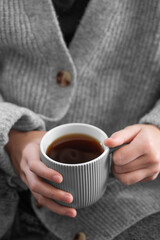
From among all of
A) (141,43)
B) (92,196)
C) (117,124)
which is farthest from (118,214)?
(141,43)

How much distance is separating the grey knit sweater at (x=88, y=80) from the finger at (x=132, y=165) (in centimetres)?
10

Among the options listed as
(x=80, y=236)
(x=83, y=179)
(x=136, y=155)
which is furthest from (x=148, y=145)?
(x=80, y=236)

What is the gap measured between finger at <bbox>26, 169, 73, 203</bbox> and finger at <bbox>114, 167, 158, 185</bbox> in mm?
109

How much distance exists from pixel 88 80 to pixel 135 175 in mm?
289

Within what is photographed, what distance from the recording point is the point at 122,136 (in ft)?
1.63

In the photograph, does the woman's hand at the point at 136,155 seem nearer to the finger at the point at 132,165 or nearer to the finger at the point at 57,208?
the finger at the point at 132,165

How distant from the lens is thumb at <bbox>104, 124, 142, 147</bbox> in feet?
1.51

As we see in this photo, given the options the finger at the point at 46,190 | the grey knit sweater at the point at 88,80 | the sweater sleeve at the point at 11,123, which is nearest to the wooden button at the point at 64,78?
the grey knit sweater at the point at 88,80

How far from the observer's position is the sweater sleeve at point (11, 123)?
522 millimetres

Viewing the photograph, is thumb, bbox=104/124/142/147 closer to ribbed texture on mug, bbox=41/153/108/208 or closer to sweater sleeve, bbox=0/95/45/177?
ribbed texture on mug, bbox=41/153/108/208

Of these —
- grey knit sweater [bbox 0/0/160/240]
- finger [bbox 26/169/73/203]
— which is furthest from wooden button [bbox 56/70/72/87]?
finger [bbox 26/169/73/203]

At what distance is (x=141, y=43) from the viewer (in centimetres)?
67

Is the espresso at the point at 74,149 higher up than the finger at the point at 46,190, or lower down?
higher up

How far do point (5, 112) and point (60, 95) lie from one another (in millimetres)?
183
